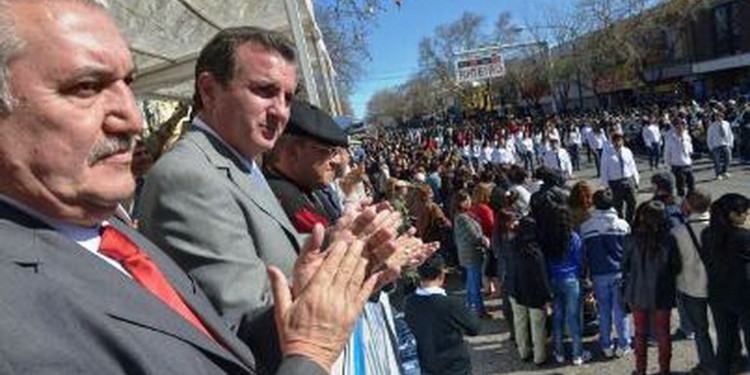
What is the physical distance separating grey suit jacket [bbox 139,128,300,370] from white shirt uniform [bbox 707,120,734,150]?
17910 millimetres

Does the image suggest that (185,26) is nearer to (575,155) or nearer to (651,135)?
(651,135)

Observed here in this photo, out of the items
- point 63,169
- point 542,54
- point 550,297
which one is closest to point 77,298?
point 63,169

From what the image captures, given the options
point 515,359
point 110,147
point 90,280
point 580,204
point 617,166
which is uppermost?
point 110,147

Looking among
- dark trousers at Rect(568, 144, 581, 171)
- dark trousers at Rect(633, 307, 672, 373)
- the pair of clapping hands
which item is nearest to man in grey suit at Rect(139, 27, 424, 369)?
the pair of clapping hands

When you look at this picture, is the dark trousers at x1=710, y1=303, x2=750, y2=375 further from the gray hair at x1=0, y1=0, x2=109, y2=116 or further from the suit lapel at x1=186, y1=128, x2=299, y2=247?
the gray hair at x1=0, y1=0, x2=109, y2=116

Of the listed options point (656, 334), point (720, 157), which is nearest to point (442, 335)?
point (656, 334)

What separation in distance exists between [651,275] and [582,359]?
1479mm

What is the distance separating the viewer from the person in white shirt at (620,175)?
44.4ft

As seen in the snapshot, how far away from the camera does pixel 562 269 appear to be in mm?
7156

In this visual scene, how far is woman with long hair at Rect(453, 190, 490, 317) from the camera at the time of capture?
9336mm

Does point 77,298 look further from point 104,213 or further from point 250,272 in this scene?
point 250,272

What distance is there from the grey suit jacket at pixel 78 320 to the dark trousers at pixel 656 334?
5.66m

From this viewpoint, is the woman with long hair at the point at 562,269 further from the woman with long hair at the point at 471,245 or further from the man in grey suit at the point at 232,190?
the man in grey suit at the point at 232,190

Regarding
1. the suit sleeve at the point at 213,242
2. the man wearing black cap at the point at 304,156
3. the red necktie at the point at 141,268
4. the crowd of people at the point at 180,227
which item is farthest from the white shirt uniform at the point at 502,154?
the red necktie at the point at 141,268
